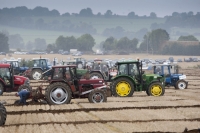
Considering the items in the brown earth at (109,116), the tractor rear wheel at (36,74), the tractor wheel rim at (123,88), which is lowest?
the brown earth at (109,116)

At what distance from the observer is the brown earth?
1773 centimetres

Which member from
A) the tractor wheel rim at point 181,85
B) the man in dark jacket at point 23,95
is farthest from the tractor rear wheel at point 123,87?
the tractor wheel rim at point 181,85

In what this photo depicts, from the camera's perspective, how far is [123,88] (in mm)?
28922

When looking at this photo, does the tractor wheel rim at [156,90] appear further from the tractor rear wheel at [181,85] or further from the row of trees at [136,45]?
→ the row of trees at [136,45]

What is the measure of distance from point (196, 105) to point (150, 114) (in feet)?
13.4

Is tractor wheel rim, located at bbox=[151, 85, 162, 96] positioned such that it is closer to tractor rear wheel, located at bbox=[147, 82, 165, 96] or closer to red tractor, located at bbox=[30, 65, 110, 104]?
tractor rear wheel, located at bbox=[147, 82, 165, 96]

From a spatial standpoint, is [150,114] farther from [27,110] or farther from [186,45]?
[186,45]

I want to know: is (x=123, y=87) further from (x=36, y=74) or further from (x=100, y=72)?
(x=36, y=74)

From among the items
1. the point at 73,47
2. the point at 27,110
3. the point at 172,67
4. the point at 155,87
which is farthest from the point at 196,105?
the point at 73,47

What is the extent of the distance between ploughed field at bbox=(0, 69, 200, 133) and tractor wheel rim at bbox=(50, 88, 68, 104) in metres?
0.52

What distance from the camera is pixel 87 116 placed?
2083 centimetres

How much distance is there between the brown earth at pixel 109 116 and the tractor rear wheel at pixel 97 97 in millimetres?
375

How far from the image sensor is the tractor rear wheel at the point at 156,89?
29531mm

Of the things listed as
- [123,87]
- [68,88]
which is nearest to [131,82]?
[123,87]
